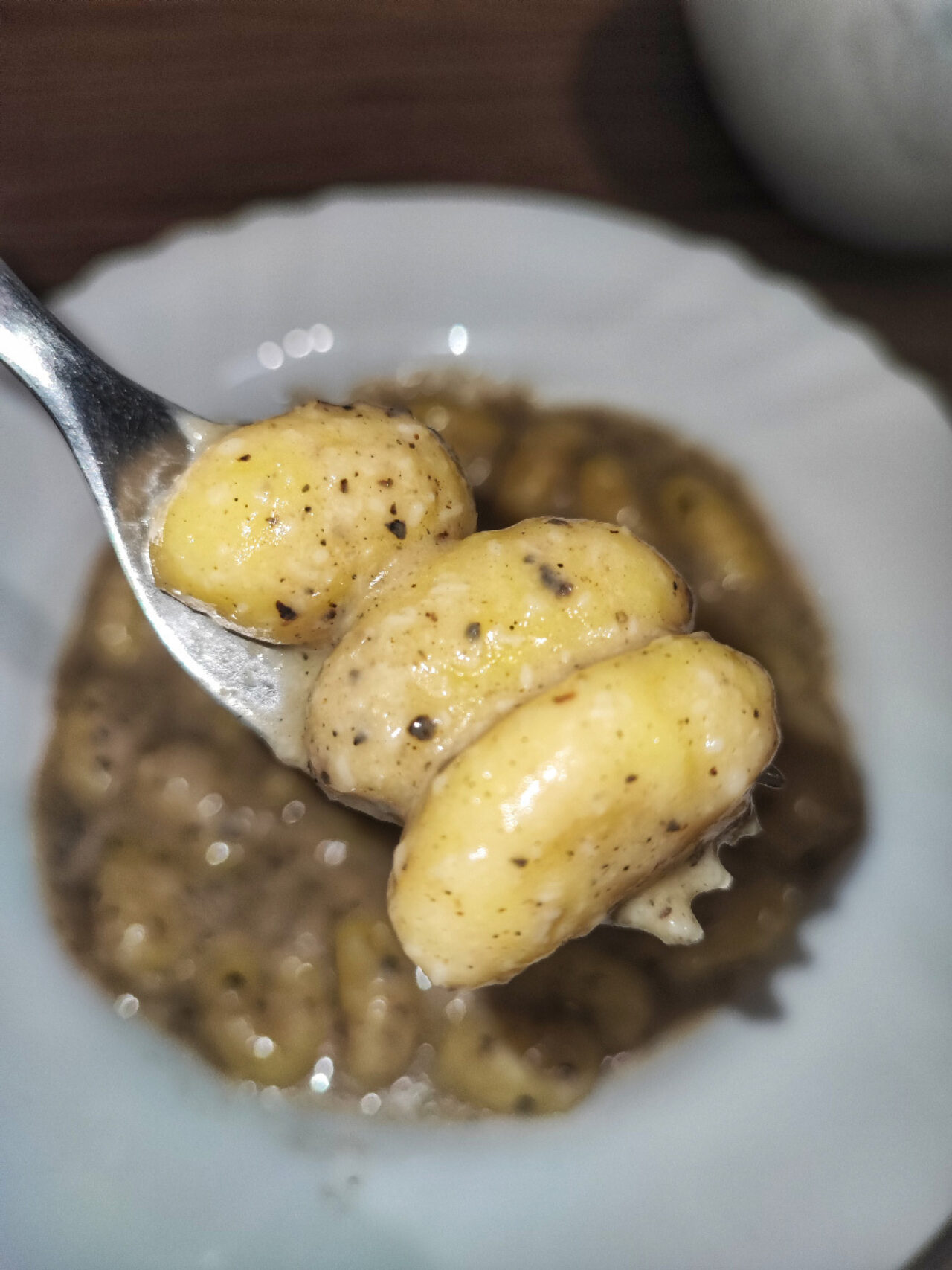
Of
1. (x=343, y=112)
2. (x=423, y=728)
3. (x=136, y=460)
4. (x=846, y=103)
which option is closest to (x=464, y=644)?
(x=423, y=728)

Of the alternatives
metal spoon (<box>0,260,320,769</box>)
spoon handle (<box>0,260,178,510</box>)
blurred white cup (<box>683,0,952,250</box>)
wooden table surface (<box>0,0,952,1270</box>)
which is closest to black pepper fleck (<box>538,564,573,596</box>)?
metal spoon (<box>0,260,320,769</box>)

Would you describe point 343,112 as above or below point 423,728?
above

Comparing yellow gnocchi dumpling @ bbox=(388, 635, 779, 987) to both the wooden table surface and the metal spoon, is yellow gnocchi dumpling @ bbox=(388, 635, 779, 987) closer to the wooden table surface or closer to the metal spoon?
the metal spoon

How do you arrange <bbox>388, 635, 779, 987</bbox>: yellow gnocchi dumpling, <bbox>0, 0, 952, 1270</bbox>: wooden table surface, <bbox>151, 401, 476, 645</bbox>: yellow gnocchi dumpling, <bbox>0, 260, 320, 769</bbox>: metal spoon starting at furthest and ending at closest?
<bbox>0, 0, 952, 1270</bbox>: wooden table surface < <bbox>0, 260, 320, 769</bbox>: metal spoon < <bbox>151, 401, 476, 645</bbox>: yellow gnocchi dumpling < <bbox>388, 635, 779, 987</bbox>: yellow gnocchi dumpling

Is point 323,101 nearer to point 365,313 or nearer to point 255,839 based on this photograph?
point 365,313

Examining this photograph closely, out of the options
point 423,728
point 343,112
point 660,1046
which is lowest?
point 660,1046

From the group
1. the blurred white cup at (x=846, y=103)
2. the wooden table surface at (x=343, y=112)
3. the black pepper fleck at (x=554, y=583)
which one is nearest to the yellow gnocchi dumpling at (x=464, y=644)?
the black pepper fleck at (x=554, y=583)

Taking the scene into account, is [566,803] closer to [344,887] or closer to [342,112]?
[344,887]

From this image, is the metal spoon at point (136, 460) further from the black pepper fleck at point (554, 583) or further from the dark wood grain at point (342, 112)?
the dark wood grain at point (342, 112)
